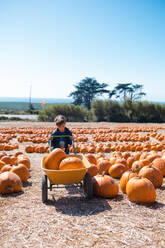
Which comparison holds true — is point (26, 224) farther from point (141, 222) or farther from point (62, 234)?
point (141, 222)

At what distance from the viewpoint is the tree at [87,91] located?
53469 mm

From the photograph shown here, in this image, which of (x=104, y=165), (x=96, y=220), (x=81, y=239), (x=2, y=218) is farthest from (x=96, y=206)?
(x=104, y=165)

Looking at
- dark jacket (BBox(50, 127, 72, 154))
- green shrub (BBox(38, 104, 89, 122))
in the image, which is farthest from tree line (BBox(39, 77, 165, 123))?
dark jacket (BBox(50, 127, 72, 154))

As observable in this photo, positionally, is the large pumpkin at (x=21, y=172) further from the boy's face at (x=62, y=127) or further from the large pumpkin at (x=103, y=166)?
the large pumpkin at (x=103, y=166)

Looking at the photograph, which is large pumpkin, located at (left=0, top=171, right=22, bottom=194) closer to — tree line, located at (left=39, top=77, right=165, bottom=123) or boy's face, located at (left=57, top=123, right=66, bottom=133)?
boy's face, located at (left=57, top=123, right=66, bottom=133)

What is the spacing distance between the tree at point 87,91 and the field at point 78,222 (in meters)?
50.1

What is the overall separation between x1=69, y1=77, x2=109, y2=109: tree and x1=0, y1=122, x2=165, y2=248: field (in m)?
50.1

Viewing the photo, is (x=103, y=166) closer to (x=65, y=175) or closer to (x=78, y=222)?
(x=65, y=175)

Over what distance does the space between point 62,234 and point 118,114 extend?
26.8 m

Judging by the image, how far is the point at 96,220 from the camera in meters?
2.86

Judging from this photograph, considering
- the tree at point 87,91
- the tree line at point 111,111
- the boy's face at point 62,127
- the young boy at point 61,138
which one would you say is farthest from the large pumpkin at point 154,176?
the tree at point 87,91

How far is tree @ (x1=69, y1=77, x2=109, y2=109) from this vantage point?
53.5 metres

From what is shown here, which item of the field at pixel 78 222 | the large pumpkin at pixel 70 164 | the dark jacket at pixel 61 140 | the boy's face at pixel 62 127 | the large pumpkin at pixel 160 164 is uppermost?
the boy's face at pixel 62 127

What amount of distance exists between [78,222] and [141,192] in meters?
1.05
